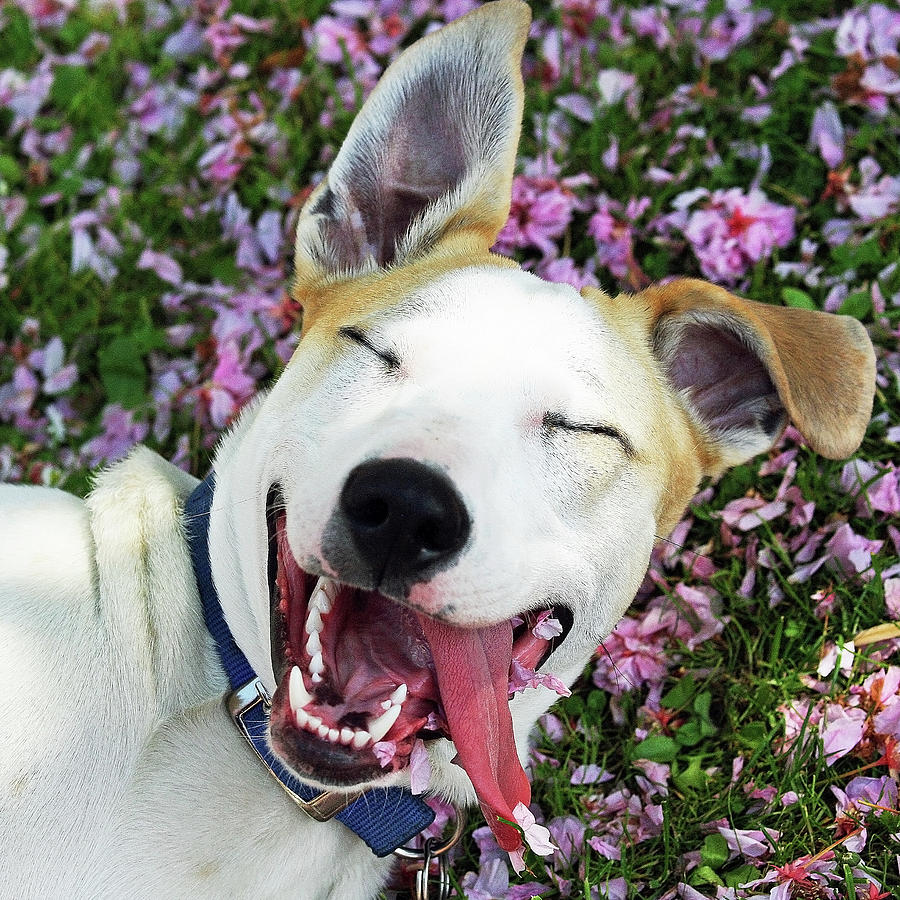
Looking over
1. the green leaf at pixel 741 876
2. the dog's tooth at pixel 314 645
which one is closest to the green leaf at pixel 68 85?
the dog's tooth at pixel 314 645

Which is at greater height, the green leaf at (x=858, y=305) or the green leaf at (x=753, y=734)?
the green leaf at (x=858, y=305)

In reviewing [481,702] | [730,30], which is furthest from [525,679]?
[730,30]

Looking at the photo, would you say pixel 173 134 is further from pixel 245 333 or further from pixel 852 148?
pixel 852 148

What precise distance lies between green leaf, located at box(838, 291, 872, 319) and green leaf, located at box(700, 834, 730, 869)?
228cm

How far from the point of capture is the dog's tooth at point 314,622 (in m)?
2.69

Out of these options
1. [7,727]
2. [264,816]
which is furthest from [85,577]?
[264,816]

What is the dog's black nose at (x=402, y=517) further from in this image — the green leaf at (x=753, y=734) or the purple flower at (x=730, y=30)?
the purple flower at (x=730, y=30)

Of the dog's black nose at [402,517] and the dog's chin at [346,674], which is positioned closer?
the dog's black nose at [402,517]

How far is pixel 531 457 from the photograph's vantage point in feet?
9.05

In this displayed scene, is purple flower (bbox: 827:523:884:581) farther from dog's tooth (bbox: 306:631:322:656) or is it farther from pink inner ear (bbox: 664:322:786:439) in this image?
dog's tooth (bbox: 306:631:322:656)

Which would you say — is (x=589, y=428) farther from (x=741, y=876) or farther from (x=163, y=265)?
(x=163, y=265)

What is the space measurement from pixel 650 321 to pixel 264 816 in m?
1.90

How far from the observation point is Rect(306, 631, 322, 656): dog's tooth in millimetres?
2664

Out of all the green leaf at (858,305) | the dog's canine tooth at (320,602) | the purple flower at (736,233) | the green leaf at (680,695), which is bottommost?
the green leaf at (680,695)
